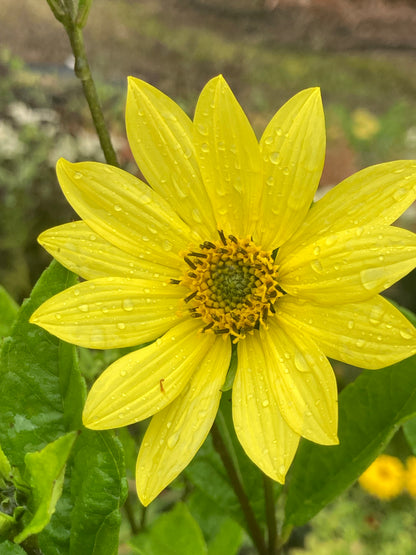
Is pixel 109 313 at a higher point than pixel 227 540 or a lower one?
higher

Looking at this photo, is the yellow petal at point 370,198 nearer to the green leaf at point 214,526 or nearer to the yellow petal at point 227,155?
the yellow petal at point 227,155

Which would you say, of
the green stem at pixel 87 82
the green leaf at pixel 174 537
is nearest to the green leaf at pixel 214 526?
the green leaf at pixel 174 537

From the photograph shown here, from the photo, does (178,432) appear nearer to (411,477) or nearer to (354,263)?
(354,263)

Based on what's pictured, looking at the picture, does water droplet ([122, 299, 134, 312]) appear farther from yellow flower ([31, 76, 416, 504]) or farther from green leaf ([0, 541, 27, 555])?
green leaf ([0, 541, 27, 555])

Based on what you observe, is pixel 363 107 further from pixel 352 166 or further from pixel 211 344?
pixel 211 344

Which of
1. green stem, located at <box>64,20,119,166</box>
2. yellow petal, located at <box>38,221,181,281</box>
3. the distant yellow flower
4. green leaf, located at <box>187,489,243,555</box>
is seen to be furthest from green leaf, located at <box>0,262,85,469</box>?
the distant yellow flower

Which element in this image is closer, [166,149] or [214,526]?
[166,149]

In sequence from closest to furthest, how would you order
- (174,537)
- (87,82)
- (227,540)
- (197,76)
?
(87,82), (174,537), (227,540), (197,76)

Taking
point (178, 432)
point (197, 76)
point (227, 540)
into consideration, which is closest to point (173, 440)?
point (178, 432)
